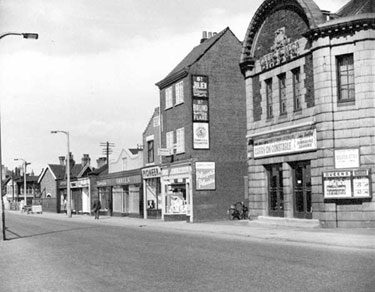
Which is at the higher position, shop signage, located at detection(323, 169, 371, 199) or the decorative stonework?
the decorative stonework

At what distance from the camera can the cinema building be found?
21.7 metres

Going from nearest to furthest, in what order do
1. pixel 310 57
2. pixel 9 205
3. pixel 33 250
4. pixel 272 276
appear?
pixel 272 276 → pixel 33 250 → pixel 310 57 → pixel 9 205

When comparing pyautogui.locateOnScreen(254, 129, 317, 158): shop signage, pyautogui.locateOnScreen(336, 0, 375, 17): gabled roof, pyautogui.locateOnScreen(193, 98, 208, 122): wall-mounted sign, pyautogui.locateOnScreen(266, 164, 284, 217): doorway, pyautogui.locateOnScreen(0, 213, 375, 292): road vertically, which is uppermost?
pyautogui.locateOnScreen(336, 0, 375, 17): gabled roof

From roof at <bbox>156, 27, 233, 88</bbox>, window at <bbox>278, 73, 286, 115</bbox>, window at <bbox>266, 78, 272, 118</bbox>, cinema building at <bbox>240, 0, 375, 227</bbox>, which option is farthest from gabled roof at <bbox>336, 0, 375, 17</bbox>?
roof at <bbox>156, 27, 233, 88</bbox>

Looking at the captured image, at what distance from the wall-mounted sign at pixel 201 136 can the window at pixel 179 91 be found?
8.07ft

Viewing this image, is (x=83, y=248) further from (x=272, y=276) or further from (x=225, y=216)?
(x=225, y=216)

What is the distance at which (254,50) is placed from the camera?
28641 mm

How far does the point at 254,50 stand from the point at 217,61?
6613 mm

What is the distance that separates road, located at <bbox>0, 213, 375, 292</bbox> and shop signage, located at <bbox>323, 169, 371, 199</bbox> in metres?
5.73

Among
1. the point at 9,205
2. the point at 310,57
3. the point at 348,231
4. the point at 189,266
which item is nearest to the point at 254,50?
the point at 310,57

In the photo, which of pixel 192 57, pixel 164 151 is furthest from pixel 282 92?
pixel 164 151

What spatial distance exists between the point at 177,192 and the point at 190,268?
78.8 feet

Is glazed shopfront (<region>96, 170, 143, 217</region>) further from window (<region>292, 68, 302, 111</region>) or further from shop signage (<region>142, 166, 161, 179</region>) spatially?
window (<region>292, 68, 302, 111</region>)

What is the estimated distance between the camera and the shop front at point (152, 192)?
128 ft
